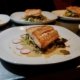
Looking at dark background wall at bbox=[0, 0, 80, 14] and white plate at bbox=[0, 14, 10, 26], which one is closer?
white plate at bbox=[0, 14, 10, 26]

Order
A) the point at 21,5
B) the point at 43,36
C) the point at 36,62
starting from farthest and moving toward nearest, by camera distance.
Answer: the point at 21,5 < the point at 43,36 < the point at 36,62

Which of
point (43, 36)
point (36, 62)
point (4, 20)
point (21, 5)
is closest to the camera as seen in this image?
point (36, 62)

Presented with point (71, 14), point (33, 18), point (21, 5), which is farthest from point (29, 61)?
point (21, 5)

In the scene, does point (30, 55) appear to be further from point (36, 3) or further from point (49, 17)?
point (36, 3)

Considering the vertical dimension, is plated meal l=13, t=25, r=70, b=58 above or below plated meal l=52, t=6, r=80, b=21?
below

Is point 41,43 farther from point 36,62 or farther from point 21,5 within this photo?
point 21,5

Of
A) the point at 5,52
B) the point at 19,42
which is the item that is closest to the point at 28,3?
the point at 19,42

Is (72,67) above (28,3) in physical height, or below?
below

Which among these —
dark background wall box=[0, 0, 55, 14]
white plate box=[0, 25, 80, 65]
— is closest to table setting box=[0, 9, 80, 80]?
white plate box=[0, 25, 80, 65]

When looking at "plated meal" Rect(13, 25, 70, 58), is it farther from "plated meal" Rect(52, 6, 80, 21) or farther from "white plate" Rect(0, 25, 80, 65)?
"plated meal" Rect(52, 6, 80, 21)
